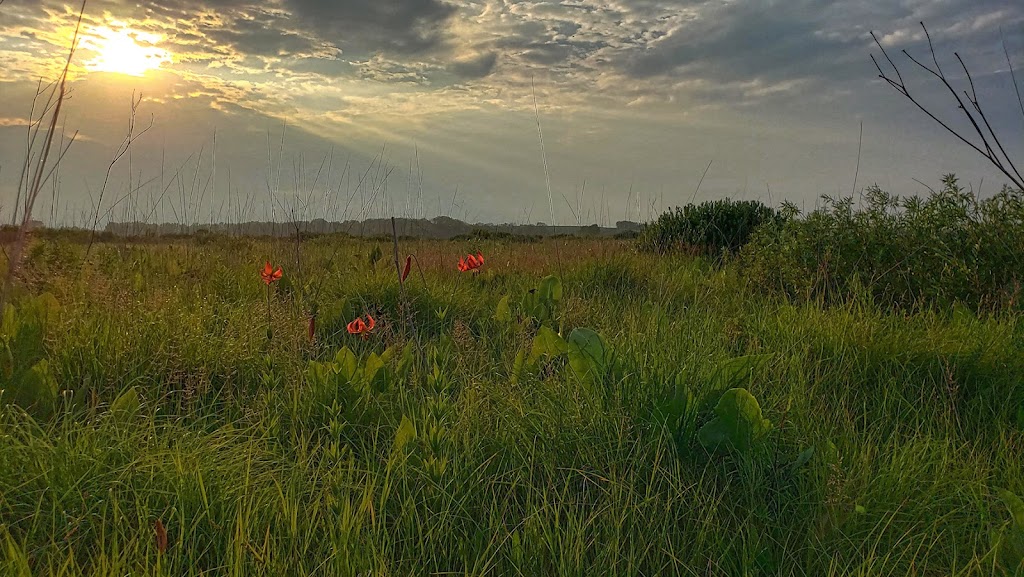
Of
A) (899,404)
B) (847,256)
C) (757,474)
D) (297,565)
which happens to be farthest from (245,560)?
(847,256)

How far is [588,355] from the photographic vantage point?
8.68ft

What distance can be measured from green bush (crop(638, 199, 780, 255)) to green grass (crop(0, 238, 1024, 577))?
5.55 meters

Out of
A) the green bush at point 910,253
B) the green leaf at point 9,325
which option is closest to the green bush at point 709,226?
the green bush at point 910,253

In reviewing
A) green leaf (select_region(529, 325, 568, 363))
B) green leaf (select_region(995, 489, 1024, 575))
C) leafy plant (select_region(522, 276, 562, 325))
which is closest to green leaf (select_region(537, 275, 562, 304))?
leafy plant (select_region(522, 276, 562, 325))

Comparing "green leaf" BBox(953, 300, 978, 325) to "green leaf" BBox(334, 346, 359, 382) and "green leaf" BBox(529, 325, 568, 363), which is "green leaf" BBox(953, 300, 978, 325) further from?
"green leaf" BBox(334, 346, 359, 382)

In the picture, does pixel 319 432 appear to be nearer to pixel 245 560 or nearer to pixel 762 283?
pixel 245 560

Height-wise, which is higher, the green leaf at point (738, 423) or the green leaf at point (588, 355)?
the green leaf at point (588, 355)

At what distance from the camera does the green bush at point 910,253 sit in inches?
189

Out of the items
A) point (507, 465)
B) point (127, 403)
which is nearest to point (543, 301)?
point (507, 465)

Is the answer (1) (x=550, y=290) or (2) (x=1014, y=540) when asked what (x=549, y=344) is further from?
(2) (x=1014, y=540)

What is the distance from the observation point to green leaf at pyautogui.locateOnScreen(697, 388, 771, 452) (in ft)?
7.29

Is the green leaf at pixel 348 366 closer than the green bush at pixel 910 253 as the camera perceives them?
Yes

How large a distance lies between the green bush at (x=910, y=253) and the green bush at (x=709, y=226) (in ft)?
11.0

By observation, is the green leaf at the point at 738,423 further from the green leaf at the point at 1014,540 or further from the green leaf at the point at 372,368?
the green leaf at the point at 372,368
